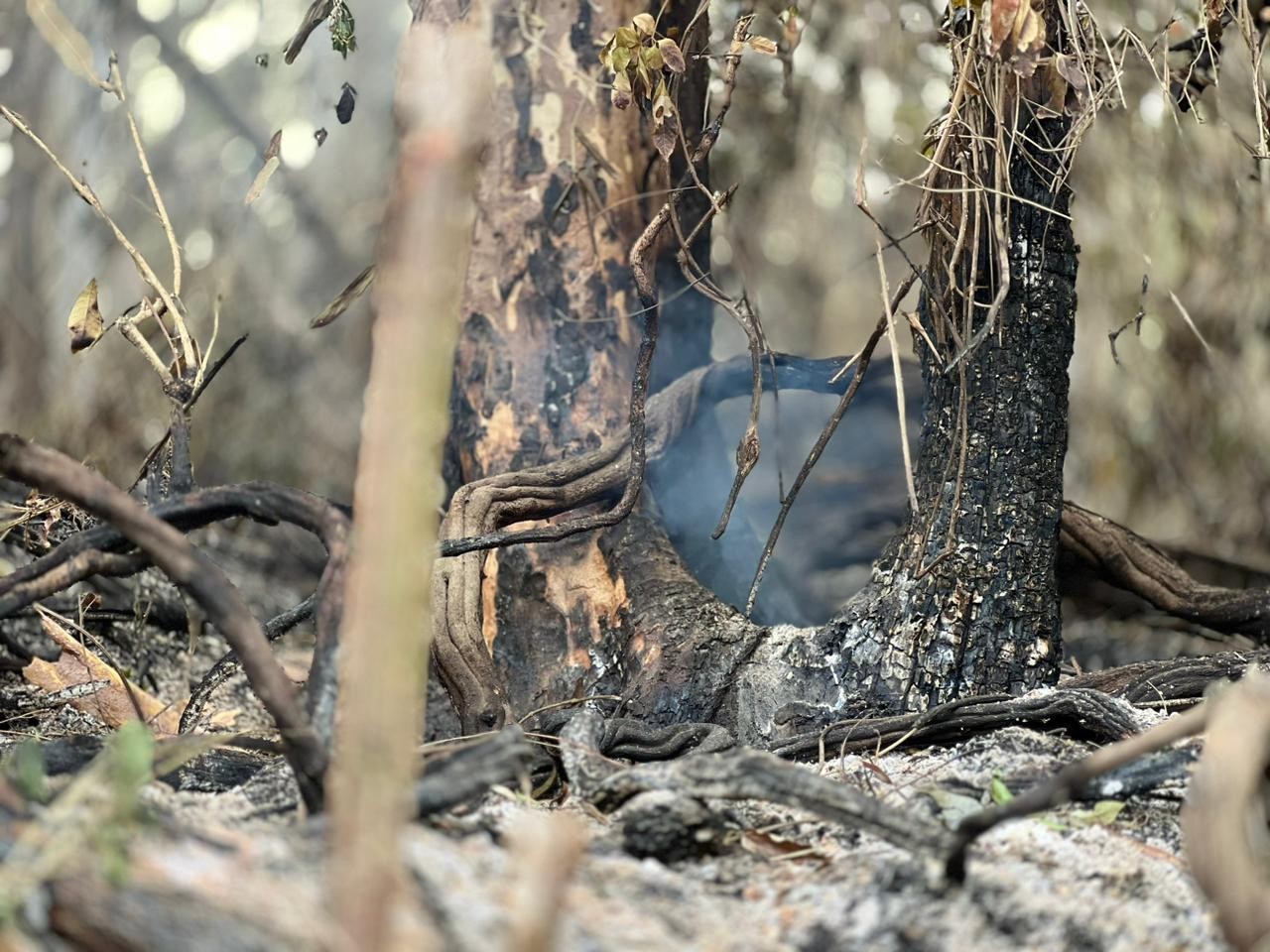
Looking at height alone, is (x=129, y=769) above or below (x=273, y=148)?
below

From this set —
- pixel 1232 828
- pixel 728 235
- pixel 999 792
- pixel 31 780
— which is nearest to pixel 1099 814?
pixel 999 792

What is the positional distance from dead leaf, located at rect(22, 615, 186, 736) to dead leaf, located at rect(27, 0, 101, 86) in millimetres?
838

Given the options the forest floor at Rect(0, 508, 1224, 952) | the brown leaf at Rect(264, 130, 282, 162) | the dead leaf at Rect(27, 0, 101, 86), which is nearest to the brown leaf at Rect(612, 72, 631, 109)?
the brown leaf at Rect(264, 130, 282, 162)

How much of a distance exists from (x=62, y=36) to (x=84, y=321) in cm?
39

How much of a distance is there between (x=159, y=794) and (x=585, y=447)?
1.22m

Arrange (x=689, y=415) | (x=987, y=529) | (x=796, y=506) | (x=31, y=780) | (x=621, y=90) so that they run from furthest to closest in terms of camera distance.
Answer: (x=796, y=506) → (x=689, y=415) → (x=621, y=90) → (x=987, y=529) → (x=31, y=780)

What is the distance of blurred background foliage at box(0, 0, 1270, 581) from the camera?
387 cm

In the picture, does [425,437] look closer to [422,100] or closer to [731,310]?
[422,100]

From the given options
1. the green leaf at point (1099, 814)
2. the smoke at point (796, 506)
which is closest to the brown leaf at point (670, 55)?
the smoke at point (796, 506)

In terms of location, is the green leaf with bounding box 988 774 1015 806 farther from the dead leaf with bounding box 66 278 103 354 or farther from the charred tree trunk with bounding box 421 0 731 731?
the dead leaf with bounding box 66 278 103 354

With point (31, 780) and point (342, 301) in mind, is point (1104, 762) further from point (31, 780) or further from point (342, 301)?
point (342, 301)

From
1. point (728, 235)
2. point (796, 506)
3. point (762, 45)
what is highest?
point (728, 235)

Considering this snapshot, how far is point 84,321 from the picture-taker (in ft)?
5.34

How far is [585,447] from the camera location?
2.34 metres
